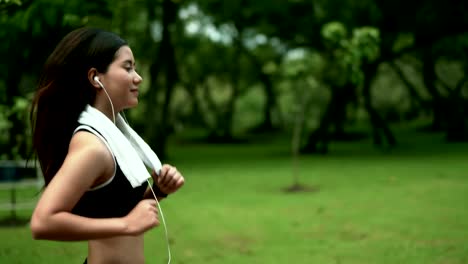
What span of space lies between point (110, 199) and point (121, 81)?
0.38 meters

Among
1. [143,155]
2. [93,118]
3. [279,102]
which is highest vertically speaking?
[93,118]

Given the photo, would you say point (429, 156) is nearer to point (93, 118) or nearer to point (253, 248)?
point (253, 248)

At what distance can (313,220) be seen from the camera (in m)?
9.40

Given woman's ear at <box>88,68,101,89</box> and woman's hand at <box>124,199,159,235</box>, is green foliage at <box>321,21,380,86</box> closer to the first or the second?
woman's ear at <box>88,68,101,89</box>

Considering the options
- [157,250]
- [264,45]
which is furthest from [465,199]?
[264,45]

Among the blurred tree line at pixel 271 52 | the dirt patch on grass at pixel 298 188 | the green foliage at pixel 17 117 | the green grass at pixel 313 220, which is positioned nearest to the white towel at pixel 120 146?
the blurred tree line at pixel 271 52

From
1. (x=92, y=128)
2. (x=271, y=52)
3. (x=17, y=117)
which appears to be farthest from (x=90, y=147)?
(x=271, y=52)

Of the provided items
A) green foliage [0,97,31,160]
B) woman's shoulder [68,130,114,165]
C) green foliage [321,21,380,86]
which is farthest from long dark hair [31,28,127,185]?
green foliage [321,21,380,86]

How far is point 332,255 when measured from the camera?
23.5 ft

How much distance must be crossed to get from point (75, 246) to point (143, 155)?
6.38m

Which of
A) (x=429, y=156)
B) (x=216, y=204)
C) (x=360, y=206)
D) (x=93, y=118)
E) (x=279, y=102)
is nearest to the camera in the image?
(x=93, y=118)

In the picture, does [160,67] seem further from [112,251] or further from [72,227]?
[72,227]

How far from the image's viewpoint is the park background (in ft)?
25.8

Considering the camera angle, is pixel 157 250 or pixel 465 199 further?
pixel 465 199
